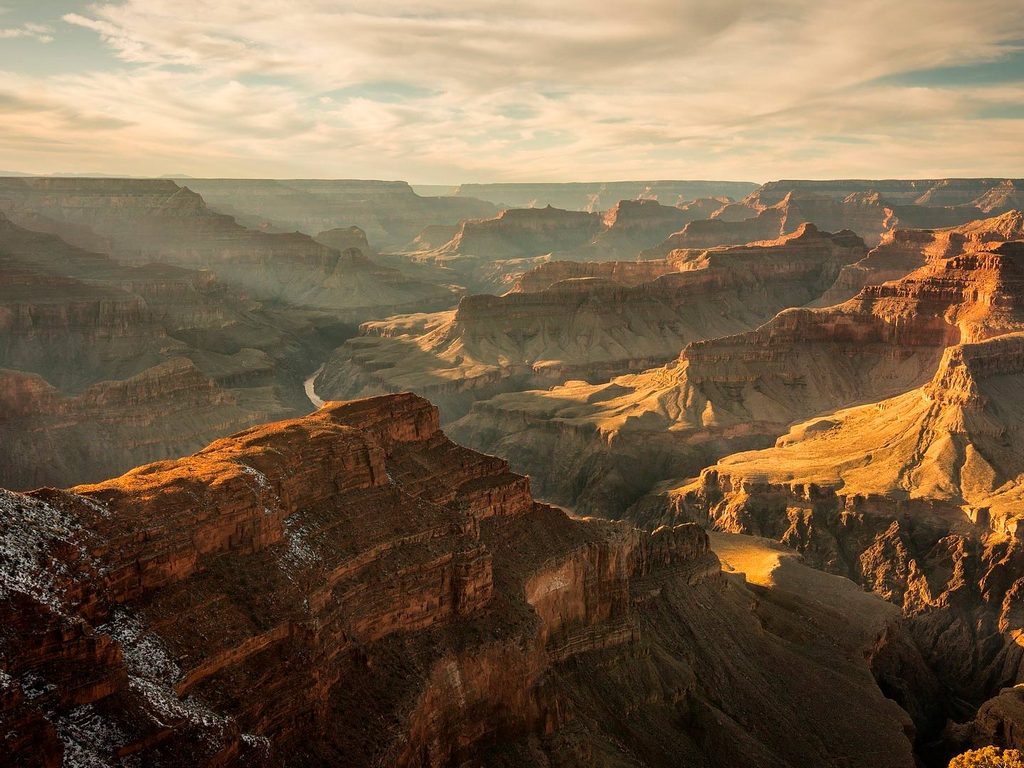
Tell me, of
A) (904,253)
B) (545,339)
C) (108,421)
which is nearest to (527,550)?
(108,421)

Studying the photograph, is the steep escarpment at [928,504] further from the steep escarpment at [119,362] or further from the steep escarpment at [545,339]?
the steep escarpment at [119,362]

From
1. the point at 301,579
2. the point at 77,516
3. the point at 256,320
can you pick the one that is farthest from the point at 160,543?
the point at 256,320

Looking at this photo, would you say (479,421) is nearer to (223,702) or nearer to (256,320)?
(256,320)

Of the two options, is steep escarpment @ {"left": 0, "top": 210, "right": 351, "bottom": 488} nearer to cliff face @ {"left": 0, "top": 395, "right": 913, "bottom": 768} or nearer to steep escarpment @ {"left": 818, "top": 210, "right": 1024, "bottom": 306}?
cliff face @ {"left": 0, "top": 395, "right": 913, "bottom": 768}

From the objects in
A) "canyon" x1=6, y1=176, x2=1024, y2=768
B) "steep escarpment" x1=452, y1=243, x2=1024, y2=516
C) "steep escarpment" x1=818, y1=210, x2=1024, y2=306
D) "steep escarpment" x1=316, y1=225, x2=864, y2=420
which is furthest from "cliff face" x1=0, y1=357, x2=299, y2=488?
"steep escarpment" x1=818, y1=210, x2=1024, y2=306

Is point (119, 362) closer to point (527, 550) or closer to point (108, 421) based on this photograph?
point (108, 421)

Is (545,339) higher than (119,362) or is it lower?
lower
